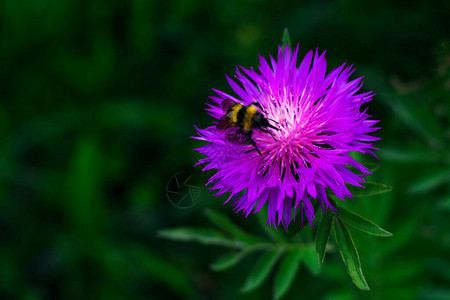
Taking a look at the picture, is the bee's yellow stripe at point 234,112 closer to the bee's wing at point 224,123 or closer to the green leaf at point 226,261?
the bee's wing at point 224,123

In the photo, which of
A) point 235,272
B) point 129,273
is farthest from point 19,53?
point 235,272

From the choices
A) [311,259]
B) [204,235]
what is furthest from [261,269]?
[204,235]

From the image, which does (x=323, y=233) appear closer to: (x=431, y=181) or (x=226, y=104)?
(x=226, y=104)

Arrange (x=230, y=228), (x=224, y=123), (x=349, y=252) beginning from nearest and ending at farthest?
(x=349, y=252) < (x=224, y=123) < (x=230, y=228)

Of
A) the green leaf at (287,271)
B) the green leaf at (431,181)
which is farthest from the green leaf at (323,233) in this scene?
the green leaf at (431,181)

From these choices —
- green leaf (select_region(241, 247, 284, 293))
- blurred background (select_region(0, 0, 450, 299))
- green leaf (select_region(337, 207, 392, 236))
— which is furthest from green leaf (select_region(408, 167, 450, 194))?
green leaf (select_region(337, 207, 392, 236))

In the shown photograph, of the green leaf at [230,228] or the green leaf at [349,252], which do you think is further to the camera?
the green leaf at [230,228]

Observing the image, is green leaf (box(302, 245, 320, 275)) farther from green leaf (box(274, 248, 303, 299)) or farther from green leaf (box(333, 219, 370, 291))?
green leaf (box(333, 219, 370, 291))
